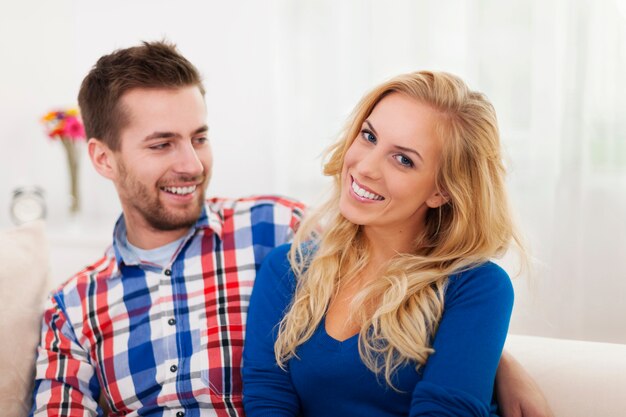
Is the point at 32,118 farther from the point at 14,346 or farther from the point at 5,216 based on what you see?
the point at 14,346

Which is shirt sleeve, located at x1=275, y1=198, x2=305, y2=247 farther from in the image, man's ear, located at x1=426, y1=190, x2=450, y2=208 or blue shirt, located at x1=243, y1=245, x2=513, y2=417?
man's ear, located at x1=426, y1=190, x2=450, y2=208

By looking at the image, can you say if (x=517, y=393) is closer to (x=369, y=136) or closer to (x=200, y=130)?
(x=369, y=136)

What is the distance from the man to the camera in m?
1.51

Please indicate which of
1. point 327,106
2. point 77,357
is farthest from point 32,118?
point 77,357

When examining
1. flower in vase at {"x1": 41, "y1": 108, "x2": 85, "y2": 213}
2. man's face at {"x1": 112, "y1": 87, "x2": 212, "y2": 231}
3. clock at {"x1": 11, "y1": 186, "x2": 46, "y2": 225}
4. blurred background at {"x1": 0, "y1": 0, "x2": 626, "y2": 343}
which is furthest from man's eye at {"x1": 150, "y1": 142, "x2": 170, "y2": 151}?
clock at {"x1": 11, "y1": 186, "x2": 46, "y2": 225}

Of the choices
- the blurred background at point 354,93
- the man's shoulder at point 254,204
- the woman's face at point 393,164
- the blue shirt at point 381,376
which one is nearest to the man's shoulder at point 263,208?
the man's shoulder at point 254,204

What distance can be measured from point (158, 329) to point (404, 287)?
61 cm

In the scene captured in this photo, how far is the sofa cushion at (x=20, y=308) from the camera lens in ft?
4.75

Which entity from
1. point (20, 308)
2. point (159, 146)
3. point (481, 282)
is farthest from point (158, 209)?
point (481, 282)

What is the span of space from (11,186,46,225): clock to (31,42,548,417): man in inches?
60.3

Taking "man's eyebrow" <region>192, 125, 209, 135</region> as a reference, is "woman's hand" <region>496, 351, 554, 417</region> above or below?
below

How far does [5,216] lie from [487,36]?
2.51m

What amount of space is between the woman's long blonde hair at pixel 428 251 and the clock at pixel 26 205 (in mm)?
2018

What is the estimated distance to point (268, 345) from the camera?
56.1 inches
